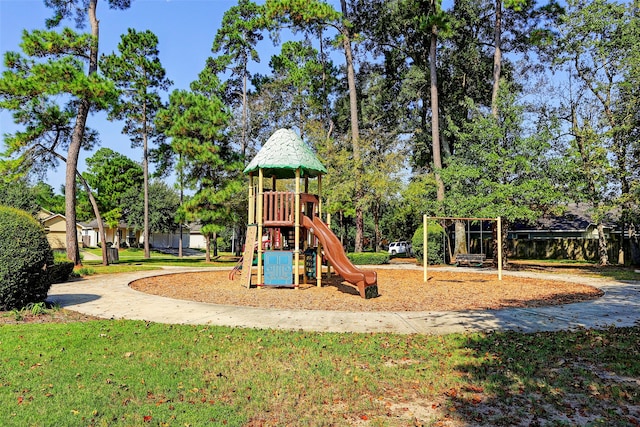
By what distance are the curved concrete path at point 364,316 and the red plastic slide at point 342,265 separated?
226cm

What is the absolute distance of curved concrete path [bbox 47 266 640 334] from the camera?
24.7ft

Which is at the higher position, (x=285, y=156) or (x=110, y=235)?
(x=285, y=156)

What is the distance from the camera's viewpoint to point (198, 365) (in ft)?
16.7

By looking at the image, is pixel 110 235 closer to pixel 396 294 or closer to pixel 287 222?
pixel 287 222

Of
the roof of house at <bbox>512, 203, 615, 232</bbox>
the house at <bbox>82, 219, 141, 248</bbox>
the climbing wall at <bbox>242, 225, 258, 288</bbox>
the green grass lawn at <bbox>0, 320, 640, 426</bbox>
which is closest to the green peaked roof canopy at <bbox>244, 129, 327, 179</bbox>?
the climbing wall at <bbox>242, 225, 258, 288</bbox>

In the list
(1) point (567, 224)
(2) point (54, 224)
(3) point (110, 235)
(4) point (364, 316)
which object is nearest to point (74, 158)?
(4) point (364, 316)

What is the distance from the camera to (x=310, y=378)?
15.5 ft

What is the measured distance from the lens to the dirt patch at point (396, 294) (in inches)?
396

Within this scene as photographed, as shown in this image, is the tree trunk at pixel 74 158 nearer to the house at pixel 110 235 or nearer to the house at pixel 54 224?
the house at pixel 54 224

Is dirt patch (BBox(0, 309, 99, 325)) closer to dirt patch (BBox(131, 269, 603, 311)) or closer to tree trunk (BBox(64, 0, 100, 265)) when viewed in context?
dirt patch (BBox(131, 269, 603, 311))

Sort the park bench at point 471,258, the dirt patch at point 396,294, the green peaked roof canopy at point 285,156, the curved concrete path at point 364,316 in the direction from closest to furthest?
the curved concrete path at point 364,316, the dirt patch at point 396,294, the green peaked roof canopy at point 285,156, the park bench at point 471,258

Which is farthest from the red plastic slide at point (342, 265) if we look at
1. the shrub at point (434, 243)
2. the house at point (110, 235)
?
the house at point (110, 235)

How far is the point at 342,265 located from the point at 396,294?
1810 millimetres

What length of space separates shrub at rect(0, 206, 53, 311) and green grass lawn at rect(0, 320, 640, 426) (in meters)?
1.84
